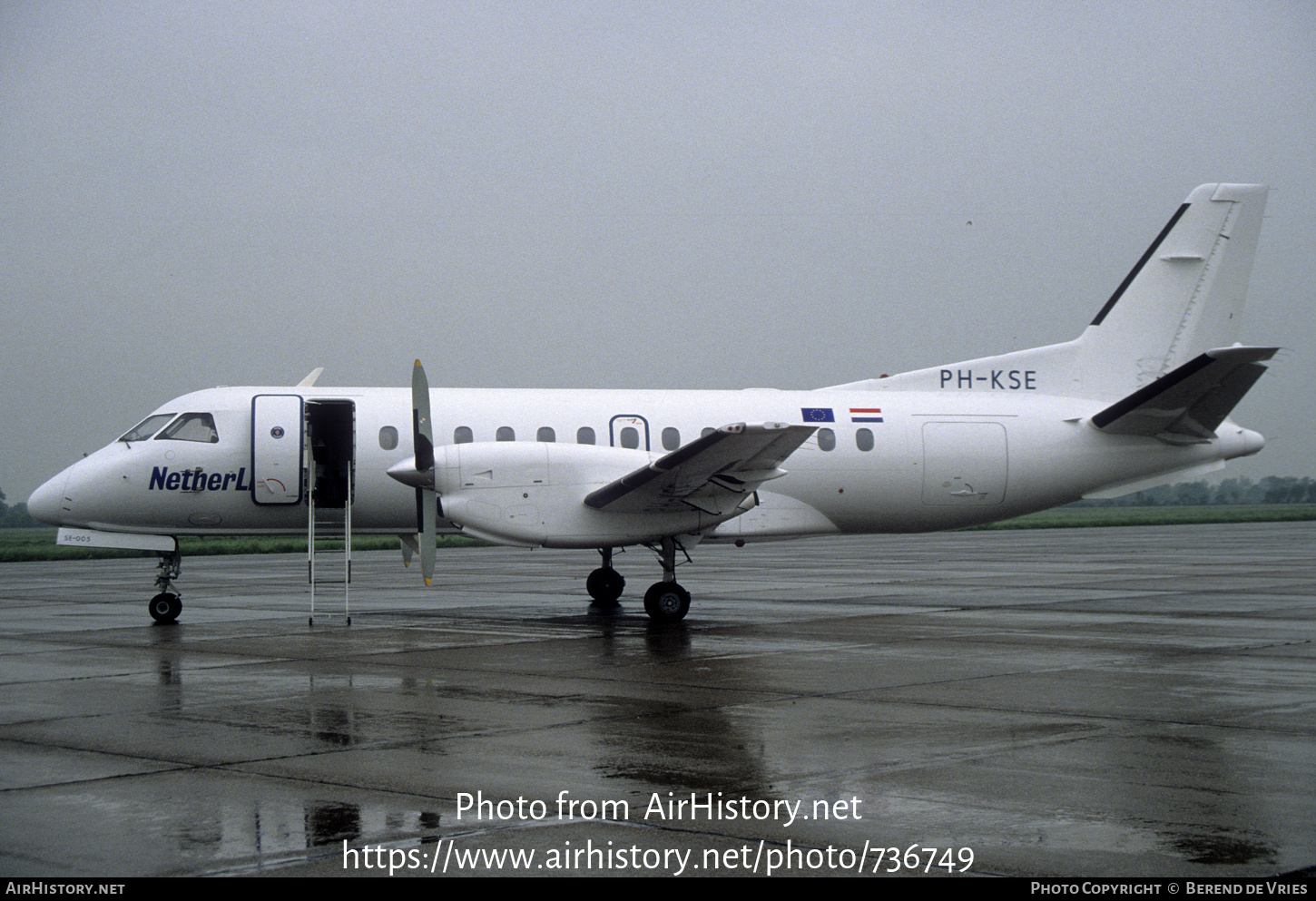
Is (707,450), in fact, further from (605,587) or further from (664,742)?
(664,742)

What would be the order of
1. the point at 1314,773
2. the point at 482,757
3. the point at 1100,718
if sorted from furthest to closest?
1. the point at 1100,718
2. the point at 482,757
3. the point at 1314,773

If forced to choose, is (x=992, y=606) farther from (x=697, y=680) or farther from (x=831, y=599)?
(x=697, y=680)

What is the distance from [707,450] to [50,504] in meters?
8.97

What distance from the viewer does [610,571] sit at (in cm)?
1870

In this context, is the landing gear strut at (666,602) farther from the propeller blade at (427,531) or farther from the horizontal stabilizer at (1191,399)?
the horizontal stabilizer at (1191,399)

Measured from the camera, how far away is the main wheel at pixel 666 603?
52.2 feet

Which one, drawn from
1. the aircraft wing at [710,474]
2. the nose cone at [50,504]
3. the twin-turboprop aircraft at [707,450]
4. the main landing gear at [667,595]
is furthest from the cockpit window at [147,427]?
the main landing gear at [667,595]

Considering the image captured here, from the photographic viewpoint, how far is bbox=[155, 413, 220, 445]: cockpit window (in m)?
17.0

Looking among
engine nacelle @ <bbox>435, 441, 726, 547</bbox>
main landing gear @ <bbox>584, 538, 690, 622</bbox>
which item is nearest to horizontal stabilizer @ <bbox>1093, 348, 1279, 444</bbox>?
engine nacelle @ <bbox>435, 441, 726, 547</bbox>

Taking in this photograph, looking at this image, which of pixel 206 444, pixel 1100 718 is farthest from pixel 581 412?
pixel 1100 718

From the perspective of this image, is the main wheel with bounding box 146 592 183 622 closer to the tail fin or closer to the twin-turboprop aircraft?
the twin-turboprop aircraft

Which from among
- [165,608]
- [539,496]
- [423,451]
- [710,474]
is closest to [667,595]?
[710,474]

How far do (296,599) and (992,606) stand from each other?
36.5ft
